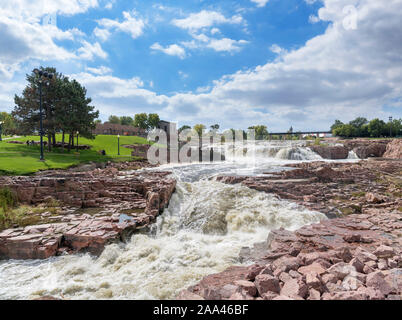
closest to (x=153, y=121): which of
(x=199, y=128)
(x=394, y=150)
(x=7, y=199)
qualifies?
(x=199, y=128)

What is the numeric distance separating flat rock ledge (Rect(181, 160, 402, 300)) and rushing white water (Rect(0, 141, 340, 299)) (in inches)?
33.0

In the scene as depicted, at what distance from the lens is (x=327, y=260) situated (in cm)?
471

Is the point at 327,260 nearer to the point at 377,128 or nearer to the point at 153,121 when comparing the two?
the point at 153,121

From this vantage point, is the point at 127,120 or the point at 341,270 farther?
the point at 127,120

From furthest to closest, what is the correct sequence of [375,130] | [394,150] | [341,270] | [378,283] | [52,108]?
1. [375,130]
2. [394,150]
3. [52,108]
4. [341,270]
5. [378,283]

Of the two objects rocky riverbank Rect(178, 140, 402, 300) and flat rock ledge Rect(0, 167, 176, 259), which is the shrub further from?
rocky riverbank Rect(178, 140, 402, 300)

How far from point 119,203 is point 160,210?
7.65ft

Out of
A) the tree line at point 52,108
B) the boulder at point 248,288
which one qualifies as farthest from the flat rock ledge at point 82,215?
the tree line at point 52,108

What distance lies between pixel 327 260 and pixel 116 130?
7153cm

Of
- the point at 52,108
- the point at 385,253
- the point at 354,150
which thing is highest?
the point at 52,108

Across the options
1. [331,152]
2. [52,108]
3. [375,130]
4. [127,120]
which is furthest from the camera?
[127,120]

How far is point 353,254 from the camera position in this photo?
4.84 metres

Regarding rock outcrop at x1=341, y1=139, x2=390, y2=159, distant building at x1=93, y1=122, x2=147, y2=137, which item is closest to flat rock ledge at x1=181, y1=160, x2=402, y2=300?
rock outcrop at x1=341, y1=139, x2=390, y2=159
